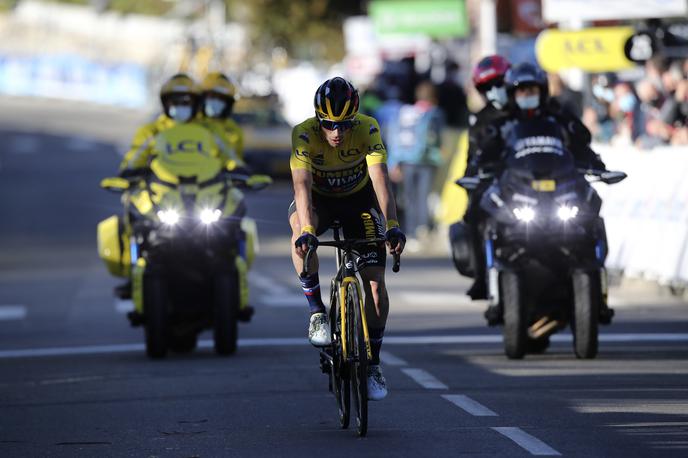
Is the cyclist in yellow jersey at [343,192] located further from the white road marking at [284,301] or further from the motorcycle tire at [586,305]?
the white road marking at [284,301]

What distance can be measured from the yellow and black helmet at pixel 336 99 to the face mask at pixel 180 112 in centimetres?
525

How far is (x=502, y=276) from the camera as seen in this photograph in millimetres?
13617

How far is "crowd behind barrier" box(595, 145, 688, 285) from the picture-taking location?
62.4 feet

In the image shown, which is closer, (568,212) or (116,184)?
(568,212)

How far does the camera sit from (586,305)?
1337 cm

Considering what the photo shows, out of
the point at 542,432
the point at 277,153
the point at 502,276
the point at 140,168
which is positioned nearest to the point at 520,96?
the point at 502,276

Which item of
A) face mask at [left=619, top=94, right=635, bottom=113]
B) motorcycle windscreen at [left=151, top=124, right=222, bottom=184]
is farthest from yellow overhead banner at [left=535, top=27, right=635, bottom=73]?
motorcycle windscreen at [left=151, top=124, right=222, bottom=184]

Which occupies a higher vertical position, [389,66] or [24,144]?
[389,66]

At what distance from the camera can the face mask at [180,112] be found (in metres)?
15.7

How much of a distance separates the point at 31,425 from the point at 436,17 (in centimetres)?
3495

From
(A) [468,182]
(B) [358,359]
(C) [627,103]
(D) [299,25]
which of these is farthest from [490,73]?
(D) [299,25]

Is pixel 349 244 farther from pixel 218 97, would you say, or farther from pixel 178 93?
pixel 218 97

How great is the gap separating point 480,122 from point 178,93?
259cm

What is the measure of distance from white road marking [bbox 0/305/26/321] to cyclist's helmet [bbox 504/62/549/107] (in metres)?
6.87
